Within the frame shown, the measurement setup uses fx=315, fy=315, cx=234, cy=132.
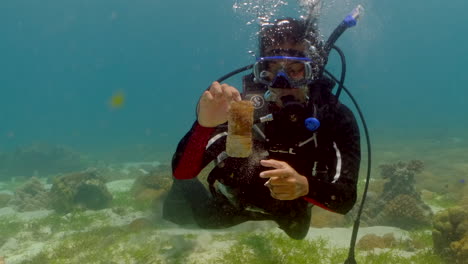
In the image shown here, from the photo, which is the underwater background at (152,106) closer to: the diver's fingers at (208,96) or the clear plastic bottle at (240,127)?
the diver's fingers at (208,96)

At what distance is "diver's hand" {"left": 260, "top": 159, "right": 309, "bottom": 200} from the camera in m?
2.86

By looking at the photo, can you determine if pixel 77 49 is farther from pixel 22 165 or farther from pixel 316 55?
pixel 316 55

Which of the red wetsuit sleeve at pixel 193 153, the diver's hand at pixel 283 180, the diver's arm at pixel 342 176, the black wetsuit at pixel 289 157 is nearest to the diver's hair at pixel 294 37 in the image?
the black wetsuit at pixel 289 157

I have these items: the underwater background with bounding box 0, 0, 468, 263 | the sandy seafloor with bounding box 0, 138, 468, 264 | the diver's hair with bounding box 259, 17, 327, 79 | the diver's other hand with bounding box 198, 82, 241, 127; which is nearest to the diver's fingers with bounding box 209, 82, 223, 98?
the diver's other hand with bounding box 198, 82, 241, 127

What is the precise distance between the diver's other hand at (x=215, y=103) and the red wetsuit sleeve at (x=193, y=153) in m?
0.16

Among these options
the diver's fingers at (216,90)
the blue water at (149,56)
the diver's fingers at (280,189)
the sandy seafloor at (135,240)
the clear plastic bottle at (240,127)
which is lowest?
the sandy seafloor at (135,240)

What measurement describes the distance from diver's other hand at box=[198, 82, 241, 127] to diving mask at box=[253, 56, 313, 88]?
763 millimetres

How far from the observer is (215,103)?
3691mm

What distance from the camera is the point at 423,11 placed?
5079 inches

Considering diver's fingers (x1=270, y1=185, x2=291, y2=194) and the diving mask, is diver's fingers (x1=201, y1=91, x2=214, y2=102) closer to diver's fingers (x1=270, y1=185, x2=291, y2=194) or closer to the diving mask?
the diving mask

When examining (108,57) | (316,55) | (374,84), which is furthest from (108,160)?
(374,84)

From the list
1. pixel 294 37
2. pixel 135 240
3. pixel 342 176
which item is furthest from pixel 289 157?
pixel 135 240

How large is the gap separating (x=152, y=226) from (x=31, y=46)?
183252 millimetres

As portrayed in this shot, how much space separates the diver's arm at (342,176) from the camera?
11.9 ft
